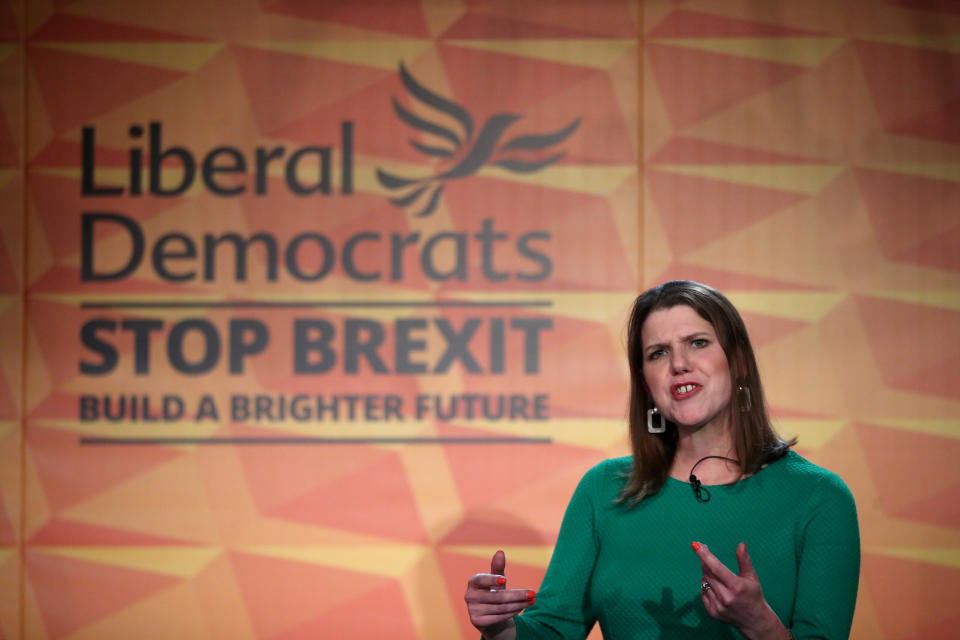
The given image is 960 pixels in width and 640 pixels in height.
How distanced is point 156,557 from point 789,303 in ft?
8.38

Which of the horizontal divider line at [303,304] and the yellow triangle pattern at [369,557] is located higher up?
the horizontal divider line at [303,304]

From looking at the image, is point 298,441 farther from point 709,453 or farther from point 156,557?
point 709,453

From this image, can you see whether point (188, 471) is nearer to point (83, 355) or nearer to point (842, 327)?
point (83, 355)

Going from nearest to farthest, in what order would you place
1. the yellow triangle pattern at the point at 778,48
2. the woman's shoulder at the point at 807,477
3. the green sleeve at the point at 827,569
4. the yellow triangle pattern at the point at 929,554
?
1. the green sleeve at the point at 827,569
2. the woman's shoulder at the point at 807,477
3. the yellow triangle pattern at the point at 929,554
4. the yellow triangle pattern at the point at 778,48

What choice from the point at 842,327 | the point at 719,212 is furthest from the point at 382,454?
the point at 842,327

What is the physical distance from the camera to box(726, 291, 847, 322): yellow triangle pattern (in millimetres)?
3330

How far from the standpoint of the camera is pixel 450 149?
3.43m

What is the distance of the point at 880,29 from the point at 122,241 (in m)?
2.97

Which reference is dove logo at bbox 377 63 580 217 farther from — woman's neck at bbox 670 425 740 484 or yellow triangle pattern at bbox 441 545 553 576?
woman's neck at bbox 670 425 740 484

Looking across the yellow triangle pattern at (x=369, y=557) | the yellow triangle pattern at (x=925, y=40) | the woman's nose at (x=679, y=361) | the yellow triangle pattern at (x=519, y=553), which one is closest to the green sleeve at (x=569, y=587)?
the woman's nose at (x=679, y=361)

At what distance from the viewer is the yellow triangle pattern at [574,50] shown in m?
3.41

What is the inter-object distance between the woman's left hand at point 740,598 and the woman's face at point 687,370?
0.38 meters

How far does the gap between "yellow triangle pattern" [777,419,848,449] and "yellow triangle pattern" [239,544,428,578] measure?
4.71ft

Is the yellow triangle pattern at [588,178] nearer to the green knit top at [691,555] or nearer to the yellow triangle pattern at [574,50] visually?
the yellow triangle pattern at [574,50]
